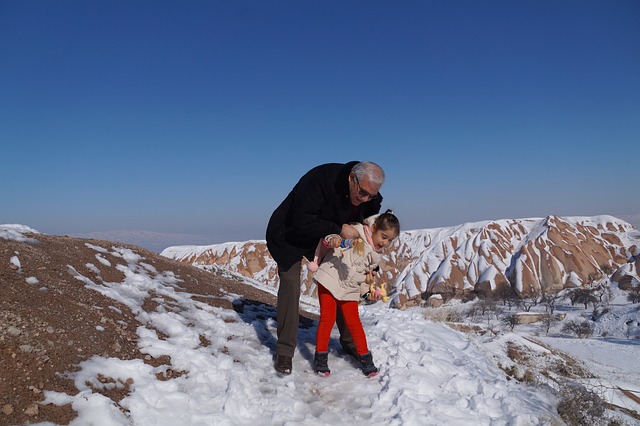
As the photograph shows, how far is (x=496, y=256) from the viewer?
104m

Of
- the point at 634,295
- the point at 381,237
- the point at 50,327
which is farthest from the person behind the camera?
the point at 634,295

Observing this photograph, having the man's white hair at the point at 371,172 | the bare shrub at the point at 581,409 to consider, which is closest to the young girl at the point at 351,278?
the man's white hair at the point at 371,172

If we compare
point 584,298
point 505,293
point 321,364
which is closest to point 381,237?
point 321,364

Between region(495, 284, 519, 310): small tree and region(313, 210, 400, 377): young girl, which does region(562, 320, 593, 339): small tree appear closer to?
region(495, 284, 519, 310): small tree

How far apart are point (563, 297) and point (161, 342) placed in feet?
245

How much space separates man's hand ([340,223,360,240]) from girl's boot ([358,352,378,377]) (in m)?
1.30

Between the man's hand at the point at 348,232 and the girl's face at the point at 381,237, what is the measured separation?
0.22 m

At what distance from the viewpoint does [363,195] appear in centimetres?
392

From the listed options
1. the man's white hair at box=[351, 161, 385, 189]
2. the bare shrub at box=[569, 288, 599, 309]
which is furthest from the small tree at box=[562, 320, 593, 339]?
the man's white hair at box=[351, 161, 385, 189]

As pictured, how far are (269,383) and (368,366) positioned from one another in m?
1.07

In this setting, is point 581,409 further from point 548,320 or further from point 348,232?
point 548,320

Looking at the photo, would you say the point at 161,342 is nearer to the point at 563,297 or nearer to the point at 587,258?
the point at 563,297

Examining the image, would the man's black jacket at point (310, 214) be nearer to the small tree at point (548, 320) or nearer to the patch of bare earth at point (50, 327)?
the patch of bare earth at point (50, 327)

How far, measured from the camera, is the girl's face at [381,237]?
414 centimetres
